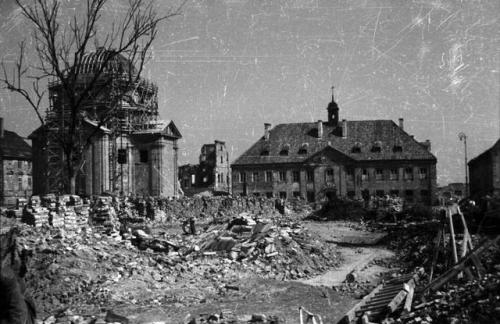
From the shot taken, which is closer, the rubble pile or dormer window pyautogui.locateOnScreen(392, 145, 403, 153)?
the rubble pile

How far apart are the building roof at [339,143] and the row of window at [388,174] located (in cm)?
133

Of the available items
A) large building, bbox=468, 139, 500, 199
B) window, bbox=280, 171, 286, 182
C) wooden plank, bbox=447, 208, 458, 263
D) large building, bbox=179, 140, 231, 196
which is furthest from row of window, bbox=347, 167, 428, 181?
wooden plank, bbox=447, 208, 458, 263

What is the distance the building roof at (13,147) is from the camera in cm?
5346

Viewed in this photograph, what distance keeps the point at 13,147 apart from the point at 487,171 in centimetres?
5366

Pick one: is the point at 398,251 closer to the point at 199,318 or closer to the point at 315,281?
the point at 315,281

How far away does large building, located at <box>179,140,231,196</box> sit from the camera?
213 feet

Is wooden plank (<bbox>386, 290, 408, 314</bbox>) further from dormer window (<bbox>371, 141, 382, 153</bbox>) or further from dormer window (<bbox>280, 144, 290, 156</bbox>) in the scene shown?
dormer window (<bbox>280, 144, 290, 156</bbox>)

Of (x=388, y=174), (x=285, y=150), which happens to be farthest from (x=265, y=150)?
(x=388, y=174)

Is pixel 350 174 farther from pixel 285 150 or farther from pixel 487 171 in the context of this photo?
pixel 487 171

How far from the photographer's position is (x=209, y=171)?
6550 centimetres

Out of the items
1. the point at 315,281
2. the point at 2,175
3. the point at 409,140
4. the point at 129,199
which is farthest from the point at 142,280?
the point at 2,175

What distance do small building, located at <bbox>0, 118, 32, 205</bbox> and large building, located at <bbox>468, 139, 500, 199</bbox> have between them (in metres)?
47.5

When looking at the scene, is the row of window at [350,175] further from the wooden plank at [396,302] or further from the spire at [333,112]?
the wooden plank at [396,302]

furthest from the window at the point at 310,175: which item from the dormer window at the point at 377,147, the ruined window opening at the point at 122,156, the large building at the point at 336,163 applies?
the ruined window opening at the point at 122,156
